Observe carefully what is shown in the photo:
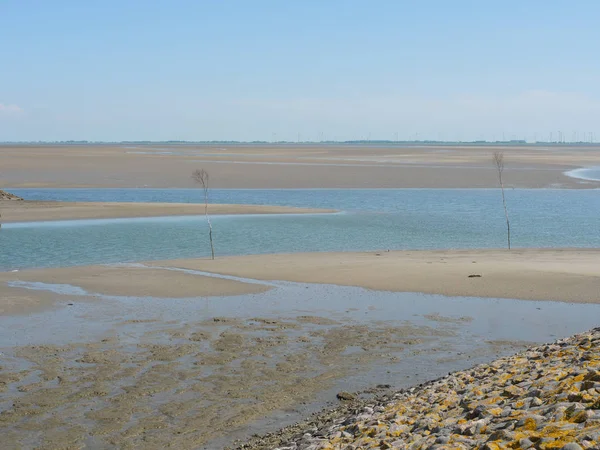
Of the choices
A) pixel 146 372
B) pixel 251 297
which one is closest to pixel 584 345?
pixel 146 372

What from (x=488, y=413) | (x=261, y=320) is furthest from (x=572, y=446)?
(x=261, y=320)

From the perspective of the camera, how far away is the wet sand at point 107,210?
42125 millimetres

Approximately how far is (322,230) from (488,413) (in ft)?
93.0

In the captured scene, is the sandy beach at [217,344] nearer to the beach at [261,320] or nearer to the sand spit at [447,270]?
the beach at [261,320]

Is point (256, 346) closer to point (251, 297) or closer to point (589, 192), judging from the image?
point (251, 297)

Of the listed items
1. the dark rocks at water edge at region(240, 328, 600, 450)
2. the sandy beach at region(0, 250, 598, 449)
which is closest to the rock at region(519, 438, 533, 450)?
the dark rocks at water edge at region(240, 328, 600, 450)

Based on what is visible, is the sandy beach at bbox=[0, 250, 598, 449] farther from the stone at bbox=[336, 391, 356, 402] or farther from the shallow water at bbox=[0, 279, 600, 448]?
the stone at bbox=[336, 391, 356, 402]

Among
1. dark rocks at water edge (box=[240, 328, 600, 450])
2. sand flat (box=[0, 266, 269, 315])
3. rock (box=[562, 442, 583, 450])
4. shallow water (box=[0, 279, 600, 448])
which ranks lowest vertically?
shallow water (box=[0, 279, 600, 448])

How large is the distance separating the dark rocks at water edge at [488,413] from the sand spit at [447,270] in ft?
30.5

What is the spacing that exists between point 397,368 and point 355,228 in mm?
23850

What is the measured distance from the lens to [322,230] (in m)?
36.9

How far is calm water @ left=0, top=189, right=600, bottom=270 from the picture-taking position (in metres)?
31.1

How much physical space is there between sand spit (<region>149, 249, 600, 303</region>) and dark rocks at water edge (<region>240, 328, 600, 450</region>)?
929 cm

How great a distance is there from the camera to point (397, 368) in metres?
14.1
